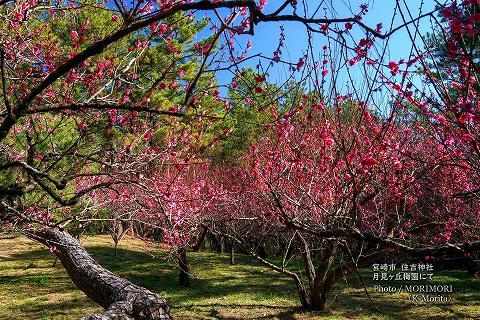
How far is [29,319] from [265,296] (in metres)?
5.72

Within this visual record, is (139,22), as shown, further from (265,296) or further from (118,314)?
(265,296)

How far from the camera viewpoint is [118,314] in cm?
553

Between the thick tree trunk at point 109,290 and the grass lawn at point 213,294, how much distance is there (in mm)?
1136

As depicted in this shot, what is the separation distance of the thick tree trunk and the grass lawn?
114cm

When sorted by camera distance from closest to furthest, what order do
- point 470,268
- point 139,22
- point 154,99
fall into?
point 139,22
point 470,268
point 154,99

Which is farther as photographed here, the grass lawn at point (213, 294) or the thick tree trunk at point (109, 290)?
the grass lawn at point (213, 294)

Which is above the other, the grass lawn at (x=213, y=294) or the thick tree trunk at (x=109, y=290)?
the thick tree trunk at (x=109, y=290)

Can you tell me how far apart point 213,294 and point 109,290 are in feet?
15.1

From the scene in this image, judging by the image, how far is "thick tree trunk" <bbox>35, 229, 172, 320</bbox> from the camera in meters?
5.74

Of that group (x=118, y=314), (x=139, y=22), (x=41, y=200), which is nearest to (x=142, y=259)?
(x=41, y=200)

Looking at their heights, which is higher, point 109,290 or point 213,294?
point 109,290

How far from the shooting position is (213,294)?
1088 centimetres

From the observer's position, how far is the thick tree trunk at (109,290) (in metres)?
5.74

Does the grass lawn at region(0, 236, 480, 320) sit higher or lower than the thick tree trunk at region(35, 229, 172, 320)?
lower
